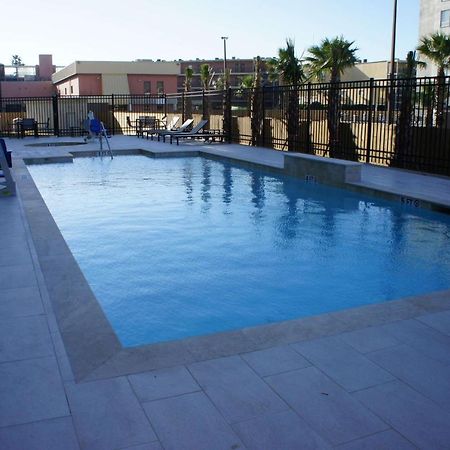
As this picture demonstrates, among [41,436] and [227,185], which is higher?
[227,185]

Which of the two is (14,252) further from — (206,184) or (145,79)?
(145,79)

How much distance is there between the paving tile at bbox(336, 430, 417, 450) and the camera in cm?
259

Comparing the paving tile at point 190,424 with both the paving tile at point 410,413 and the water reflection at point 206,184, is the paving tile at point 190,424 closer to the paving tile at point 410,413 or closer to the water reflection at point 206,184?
the paving tile at point 410,413

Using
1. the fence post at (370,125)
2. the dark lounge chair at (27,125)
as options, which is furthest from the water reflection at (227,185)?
the dark lounge chair at (27,125)

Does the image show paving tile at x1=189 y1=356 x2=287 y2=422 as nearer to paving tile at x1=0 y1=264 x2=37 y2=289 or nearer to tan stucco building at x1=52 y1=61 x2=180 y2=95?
paving tile at x1=0 y1=264 x2=37 y2=289

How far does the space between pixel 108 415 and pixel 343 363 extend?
4.82ft

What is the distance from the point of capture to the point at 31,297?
452 cm

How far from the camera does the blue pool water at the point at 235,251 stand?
204 inches

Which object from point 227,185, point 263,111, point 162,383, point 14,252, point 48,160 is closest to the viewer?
point 162,383

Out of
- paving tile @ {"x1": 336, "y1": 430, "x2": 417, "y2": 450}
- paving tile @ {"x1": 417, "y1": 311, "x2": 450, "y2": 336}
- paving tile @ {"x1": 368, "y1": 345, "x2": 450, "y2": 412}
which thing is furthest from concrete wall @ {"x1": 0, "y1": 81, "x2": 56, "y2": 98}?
paving tile @ {"x1": 336, "y1": 430, "x2": 417, "y2": 450}

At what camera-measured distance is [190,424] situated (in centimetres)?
276

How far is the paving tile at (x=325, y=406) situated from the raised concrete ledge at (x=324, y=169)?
8069 mm

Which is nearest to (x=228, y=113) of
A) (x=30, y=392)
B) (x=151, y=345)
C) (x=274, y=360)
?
(x=151, y=345)

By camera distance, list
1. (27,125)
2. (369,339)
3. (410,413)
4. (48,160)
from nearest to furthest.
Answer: (410,413), (369,339), (48,160), (27,125)
